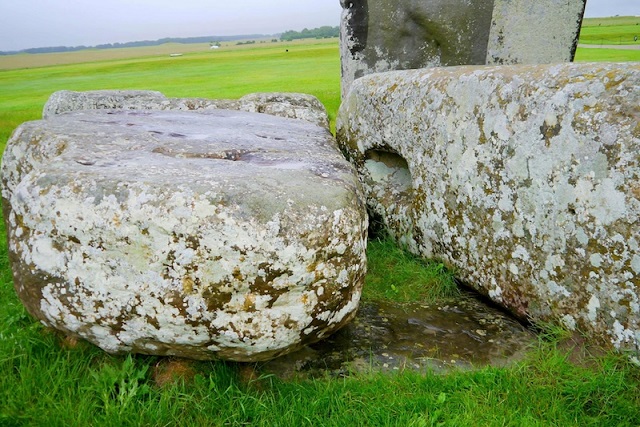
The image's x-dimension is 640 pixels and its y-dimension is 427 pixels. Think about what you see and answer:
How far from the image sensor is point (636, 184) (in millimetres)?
2615

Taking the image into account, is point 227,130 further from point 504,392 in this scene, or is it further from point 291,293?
point 504,392

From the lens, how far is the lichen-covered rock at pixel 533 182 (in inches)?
108

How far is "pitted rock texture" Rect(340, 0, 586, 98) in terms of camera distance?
7.16 metres

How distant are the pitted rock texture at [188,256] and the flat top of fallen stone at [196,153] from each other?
2 centimetres

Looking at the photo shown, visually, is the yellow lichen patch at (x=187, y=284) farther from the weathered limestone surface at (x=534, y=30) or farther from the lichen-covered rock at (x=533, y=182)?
the weathered limestone surface at (x=534, y=30)

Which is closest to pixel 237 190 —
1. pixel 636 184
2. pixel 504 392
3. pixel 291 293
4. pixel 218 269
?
pixel 218 269

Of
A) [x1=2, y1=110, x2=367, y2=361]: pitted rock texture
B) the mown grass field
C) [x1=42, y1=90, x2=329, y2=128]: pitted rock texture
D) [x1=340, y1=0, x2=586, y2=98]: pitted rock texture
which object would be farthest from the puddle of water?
[x1=340, y1=0, x2=586, y2=98]: pitted rock texture

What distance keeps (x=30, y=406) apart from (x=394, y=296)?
8.22ft

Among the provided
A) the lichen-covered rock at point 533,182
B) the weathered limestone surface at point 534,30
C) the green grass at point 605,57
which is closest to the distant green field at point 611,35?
the green grass at point 605,57

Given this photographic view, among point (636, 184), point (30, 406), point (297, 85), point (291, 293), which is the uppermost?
point (636, 184)

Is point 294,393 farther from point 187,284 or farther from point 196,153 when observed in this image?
point 196,153

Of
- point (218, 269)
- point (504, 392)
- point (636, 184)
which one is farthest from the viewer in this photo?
point (504, 392)

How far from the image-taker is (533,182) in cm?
317

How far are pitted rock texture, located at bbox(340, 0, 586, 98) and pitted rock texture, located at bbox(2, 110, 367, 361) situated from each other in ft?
16.3
